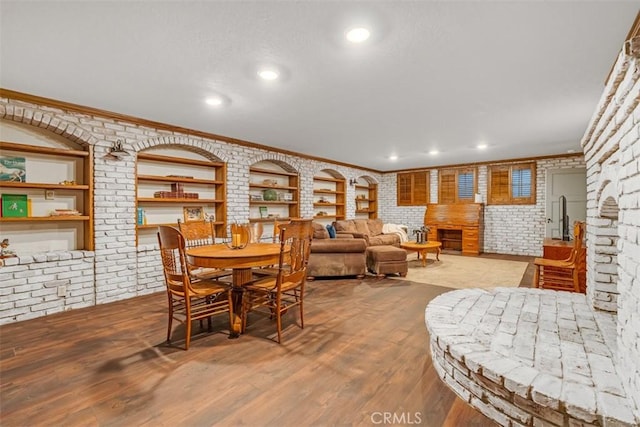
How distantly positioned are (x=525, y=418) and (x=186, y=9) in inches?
110

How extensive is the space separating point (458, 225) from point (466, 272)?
262 cm

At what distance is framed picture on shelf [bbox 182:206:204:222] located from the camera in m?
4.82

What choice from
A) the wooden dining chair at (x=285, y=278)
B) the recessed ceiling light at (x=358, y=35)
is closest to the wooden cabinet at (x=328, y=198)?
the wooden dining chair at (x=285, y=278)

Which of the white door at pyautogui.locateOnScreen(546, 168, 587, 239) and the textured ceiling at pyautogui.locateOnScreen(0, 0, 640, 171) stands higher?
the textured ceiling at pyautogui.locateOnScreen(0, 0, 640, 171)

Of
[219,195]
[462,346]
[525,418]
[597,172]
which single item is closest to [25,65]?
[219,195]

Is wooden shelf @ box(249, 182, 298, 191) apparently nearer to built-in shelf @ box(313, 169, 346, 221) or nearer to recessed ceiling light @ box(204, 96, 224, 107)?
built-in shelf @ box(313, 169, 346, 221)

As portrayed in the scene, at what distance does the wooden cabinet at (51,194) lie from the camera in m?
3.22

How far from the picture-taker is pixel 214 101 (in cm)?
340

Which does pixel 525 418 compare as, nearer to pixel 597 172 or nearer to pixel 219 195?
pixel 597 172

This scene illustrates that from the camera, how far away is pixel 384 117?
4008 mm

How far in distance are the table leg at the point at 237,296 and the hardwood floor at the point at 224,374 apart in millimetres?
110

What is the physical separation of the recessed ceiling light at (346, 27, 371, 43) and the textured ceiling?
63 millimetres

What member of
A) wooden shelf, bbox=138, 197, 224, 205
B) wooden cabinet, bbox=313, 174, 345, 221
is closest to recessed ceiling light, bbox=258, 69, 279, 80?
wooden shelf, bbox=138, 197, 224, 205

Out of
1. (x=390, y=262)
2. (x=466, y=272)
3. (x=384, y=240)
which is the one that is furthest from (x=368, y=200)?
(x=390, y=262)
